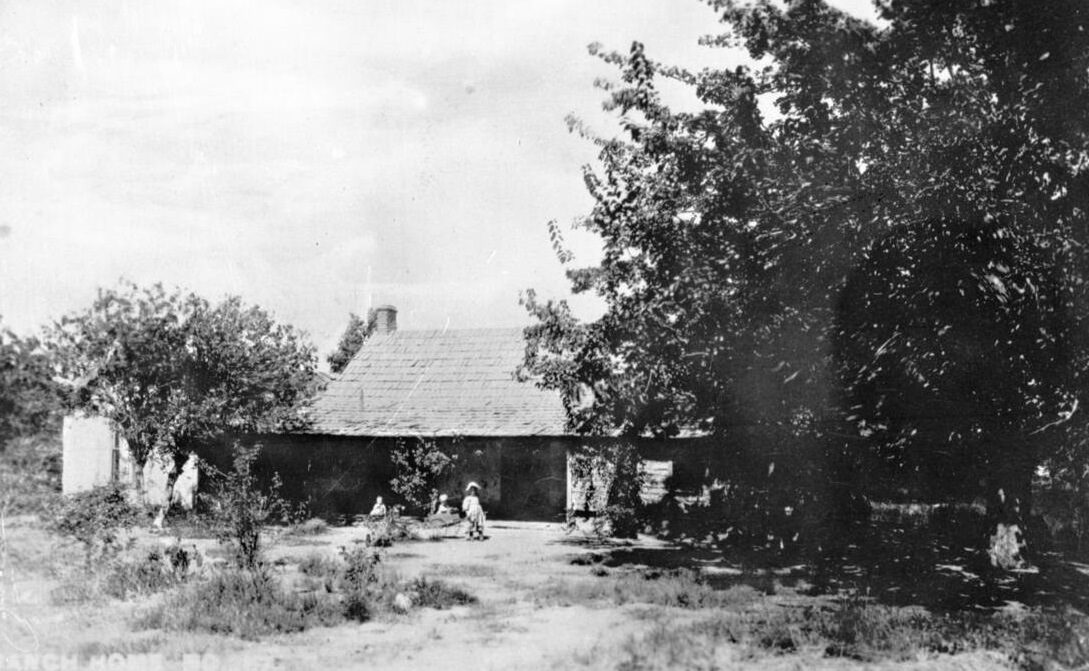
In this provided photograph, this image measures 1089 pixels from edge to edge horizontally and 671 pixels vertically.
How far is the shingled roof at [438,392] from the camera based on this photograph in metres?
21.5

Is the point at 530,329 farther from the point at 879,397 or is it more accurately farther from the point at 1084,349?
the point at 1084,349

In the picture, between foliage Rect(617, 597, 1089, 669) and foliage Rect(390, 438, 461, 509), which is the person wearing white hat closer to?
foliage Rect(390, 438, 461, 509)

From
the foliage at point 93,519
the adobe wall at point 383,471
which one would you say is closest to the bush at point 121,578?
the foliage at point 93,519

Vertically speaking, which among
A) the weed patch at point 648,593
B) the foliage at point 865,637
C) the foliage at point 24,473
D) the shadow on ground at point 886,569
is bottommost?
the shadow on ground at point 886,569

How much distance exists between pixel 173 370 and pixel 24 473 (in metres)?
10.7

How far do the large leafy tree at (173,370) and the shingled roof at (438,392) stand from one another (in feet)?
8.18

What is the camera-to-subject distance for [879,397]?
40.2 ft

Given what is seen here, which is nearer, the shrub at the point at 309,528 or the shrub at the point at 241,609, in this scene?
the shrub at the point at 241,609

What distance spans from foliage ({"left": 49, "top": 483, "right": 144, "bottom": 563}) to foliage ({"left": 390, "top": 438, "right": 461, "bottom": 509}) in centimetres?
761

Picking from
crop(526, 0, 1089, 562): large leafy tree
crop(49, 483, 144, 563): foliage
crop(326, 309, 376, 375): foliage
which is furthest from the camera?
crop(326, 309, 376, 375): foliage

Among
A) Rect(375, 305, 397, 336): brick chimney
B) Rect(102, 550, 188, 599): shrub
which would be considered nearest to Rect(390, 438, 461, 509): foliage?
Rect(102, 550, 188, 599): shrub

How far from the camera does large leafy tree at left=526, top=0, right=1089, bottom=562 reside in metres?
9.98

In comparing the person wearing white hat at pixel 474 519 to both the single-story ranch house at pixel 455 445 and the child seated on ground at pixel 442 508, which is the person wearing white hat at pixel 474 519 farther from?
the single-story ranch house at pixel 455 445

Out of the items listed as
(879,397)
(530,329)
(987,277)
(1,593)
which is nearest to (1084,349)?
(987,277)
